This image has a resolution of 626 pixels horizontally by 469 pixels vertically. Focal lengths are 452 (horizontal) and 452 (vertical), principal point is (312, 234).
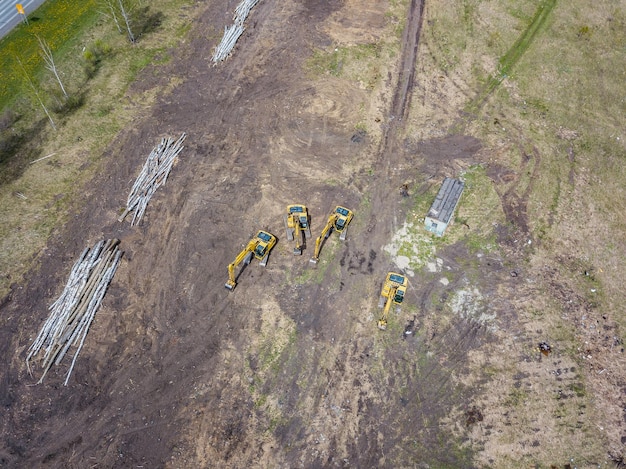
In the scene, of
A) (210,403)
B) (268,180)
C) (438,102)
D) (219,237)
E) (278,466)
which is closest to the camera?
(278,466)

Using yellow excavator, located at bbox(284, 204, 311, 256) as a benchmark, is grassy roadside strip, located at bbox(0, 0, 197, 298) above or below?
above

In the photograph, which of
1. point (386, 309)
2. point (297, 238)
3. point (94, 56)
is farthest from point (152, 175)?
point (386, 309)

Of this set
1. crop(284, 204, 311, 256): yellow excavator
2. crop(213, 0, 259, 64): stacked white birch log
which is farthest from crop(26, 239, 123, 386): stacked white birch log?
crop(213, 0, 259, 64): stacked white birch log

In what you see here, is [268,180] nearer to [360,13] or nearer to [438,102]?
[438,102]

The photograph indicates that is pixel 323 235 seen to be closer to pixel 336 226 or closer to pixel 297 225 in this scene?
pixel 336 226

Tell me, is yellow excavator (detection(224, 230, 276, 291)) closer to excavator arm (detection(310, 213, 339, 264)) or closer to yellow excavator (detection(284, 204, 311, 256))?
yellow excavator (detection(284, 204, 311, 256))

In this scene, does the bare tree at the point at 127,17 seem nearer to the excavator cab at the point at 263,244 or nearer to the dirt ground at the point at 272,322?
the dirt ground at the point at 272,322

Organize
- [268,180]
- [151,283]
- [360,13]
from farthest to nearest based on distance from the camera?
1. [360,13]
2. [268,180]
3. [151,283]

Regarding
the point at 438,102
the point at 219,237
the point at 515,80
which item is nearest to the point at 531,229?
the point at 438,102
